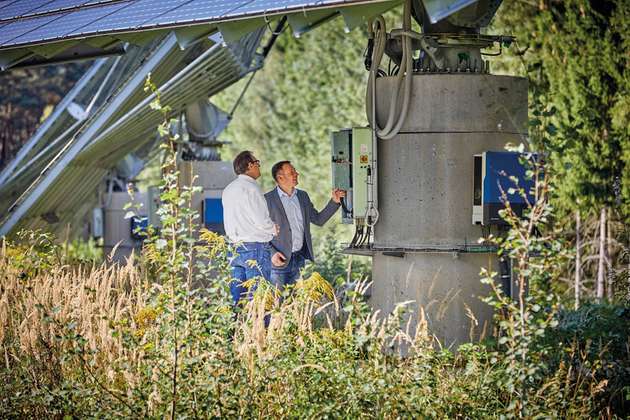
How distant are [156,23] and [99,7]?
1841 millimetres

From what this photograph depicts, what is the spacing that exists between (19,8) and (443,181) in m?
5.28

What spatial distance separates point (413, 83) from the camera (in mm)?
9547

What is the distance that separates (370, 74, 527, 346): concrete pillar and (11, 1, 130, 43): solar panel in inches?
94.8

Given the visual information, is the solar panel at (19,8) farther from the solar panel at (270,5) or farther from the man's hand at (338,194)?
the solar panel at (270,5)

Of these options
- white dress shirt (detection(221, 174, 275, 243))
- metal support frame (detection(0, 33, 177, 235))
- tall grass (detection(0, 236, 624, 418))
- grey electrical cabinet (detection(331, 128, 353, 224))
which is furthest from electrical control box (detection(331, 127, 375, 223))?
metal support frame (detection(0, 33, 177, 235))

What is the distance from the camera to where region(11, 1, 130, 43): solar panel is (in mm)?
10000

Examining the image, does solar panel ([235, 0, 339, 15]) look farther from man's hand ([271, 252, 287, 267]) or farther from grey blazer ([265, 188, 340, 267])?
man's hand ([271, 252, 287, 267])

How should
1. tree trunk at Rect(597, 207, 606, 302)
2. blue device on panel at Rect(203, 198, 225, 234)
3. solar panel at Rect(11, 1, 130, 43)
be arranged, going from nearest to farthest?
1. solar panel at Rect(11, 1, 130, 43)
2. blue device on panel at Rect(203, 198, 225, 234)
3. tree trunk at Rect(597, 207, 606, 302)

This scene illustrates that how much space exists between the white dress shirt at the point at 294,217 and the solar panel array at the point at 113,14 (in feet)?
6.91

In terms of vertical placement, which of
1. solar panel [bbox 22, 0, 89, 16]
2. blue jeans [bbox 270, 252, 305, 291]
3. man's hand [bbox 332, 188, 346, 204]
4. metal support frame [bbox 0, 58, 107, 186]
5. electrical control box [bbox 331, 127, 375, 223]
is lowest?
blue jeans [bbox 270, 252, 305, 291]

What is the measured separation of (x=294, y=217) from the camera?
1080cm

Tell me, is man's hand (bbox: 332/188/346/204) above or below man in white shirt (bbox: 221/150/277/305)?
above

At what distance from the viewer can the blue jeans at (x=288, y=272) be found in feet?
34.6

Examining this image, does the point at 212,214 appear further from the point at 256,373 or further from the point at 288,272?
the point at 256,373
